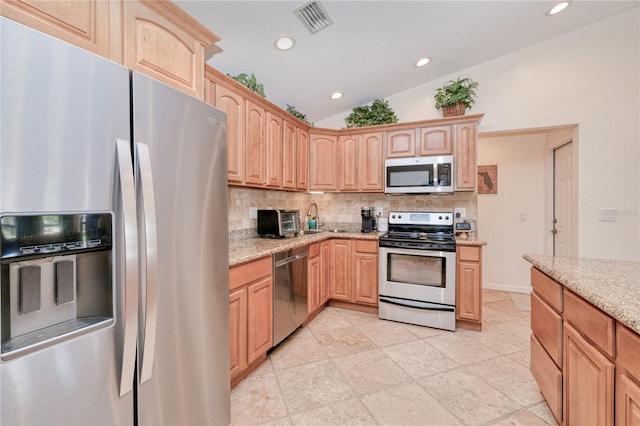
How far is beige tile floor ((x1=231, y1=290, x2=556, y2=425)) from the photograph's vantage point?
65.6 inches

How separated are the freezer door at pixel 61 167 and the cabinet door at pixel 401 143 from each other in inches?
117

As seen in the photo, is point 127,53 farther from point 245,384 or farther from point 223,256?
point 245,384

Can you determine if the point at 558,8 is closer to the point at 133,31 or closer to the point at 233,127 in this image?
the point at 233,127

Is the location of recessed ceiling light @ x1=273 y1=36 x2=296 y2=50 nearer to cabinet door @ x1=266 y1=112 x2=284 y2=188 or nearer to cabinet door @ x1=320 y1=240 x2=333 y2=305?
cabinet door @ x1=266 y1=112 x2=284 y2=188

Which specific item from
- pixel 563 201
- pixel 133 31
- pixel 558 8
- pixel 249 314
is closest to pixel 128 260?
pixel 133 31

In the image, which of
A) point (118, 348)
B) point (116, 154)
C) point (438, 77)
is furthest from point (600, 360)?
point (438, 77)

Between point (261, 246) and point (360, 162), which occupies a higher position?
point (360, 162)

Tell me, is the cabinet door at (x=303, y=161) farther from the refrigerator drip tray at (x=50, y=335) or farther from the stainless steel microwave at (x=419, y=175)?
the refrigerator drip tray at (x=50, y=335)

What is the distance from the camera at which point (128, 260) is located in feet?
2.91

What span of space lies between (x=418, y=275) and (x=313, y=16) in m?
2.62

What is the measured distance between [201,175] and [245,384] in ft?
5.19

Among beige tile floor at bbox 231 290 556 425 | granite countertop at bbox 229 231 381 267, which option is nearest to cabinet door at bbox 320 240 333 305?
granite countertop at bbox 229 231 381 267

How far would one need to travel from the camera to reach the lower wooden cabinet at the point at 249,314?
182cm

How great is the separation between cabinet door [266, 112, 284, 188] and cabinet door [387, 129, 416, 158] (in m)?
1.39
